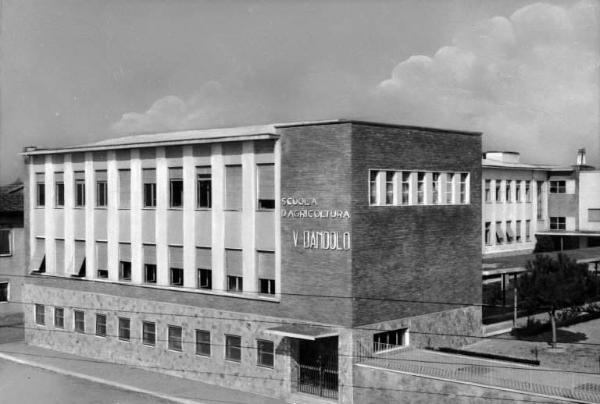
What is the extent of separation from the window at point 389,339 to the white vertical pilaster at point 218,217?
728cm

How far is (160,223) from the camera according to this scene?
121 feet

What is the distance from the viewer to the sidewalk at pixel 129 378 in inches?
1254

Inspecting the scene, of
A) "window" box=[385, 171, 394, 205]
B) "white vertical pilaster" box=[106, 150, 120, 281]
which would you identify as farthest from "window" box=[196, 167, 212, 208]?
"window" box=[385, 171, 394, 205]

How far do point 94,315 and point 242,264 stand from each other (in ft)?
36.4

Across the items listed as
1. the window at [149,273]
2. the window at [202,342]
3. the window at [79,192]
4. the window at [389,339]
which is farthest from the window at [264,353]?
the window at [79,192]

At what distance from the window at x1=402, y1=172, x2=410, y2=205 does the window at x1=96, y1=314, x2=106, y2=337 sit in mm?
16859

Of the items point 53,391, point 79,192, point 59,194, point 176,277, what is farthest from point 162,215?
point 53,391

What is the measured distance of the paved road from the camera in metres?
32.7

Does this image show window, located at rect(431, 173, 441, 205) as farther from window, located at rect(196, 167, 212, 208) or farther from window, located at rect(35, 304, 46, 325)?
window, located at rect(35, 304, 46, 325)

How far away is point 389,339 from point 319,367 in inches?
117

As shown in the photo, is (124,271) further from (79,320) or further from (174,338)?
(174,338)

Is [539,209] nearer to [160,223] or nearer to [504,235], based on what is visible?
[504,235]

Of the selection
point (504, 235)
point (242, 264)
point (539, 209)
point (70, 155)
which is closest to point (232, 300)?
point (242, 264)

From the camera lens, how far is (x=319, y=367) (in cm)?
3055
